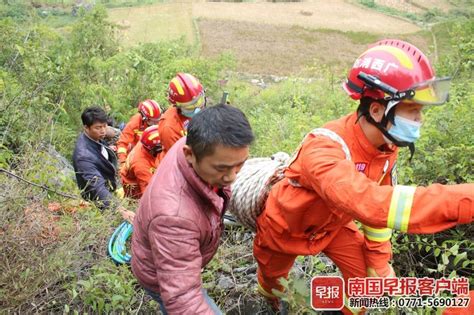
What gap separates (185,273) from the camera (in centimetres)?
165

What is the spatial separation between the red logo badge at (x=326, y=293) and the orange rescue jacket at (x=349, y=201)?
0.21m

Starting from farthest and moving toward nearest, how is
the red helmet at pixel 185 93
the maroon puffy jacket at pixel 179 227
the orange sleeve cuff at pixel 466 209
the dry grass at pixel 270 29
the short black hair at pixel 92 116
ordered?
the dry grass at pixel 270 29, the red helmet at pixel 185 93, the short black hair at pixel 92 116, the maroon puffy jacket at pixel 179 227, the orange sleeve cuff at pixel 466 209

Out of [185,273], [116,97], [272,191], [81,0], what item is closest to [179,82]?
[272,191]

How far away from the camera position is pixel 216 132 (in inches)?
65.4

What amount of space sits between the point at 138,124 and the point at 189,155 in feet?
15.6

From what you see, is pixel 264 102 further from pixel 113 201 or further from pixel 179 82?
pixel 113 201

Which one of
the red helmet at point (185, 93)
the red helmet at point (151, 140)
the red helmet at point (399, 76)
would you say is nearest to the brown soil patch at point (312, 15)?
the red helmet at point (185, 93)

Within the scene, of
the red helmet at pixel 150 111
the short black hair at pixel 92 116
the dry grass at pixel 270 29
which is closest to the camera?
the short black hair at pixel 92 116

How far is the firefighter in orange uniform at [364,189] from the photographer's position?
1.60 metres

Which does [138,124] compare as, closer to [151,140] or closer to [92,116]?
[151,140]

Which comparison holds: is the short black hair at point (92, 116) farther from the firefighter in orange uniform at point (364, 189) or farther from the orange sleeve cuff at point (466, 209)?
the orange sleeve cuff at point (466, 209)

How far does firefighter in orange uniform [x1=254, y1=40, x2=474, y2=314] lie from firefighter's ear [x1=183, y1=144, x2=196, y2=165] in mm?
515

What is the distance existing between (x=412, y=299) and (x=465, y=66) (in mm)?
4996

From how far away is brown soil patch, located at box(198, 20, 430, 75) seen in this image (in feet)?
78.4
